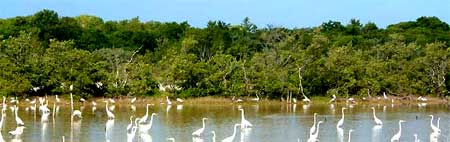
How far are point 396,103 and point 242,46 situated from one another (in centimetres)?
1537

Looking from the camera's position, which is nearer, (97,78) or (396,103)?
(97,78)

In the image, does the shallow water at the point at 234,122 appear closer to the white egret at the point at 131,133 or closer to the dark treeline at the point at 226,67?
the white egret at the point at 131,133

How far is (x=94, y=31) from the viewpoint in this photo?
74500mm

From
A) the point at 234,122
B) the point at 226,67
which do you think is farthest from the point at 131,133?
the point at 226,67

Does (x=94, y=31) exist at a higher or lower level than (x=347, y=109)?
higher

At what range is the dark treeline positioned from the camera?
49.0 metres

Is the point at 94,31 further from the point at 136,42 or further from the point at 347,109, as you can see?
the point at 347,109

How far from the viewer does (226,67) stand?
175 ft

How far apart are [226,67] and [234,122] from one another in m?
17.1

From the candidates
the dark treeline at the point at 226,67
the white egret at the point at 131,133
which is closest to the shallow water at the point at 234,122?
the white egret at the point at 131,133

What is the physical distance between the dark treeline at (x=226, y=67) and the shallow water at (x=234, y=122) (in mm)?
2342

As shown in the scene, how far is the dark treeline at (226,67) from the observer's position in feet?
161

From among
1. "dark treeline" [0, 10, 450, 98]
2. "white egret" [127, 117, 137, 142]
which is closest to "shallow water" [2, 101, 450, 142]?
"white egret" [127, 117, 137, 142]

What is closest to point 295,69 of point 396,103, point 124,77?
point 396,103
